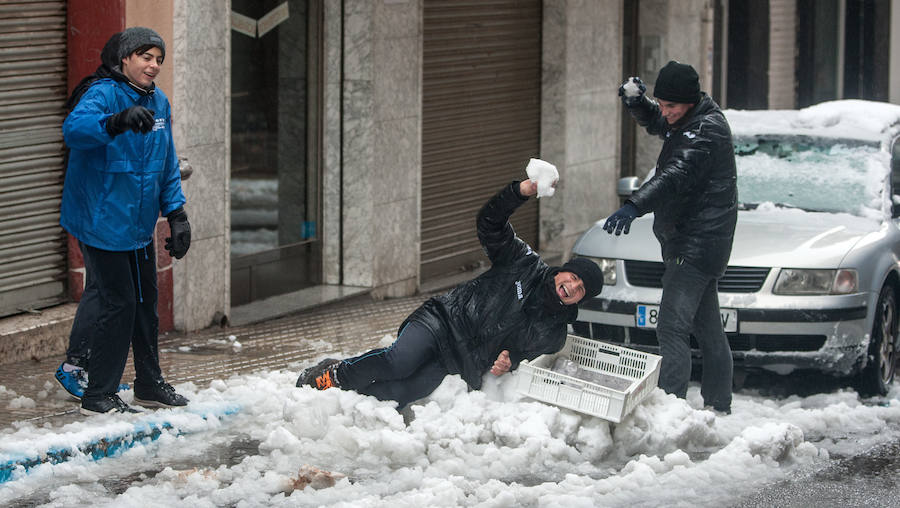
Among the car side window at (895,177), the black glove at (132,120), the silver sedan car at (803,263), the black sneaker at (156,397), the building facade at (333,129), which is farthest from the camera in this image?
the car side window at (895,177)

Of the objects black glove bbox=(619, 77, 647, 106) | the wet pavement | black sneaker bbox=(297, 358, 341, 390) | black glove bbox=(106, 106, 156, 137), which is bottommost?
the wet pavement

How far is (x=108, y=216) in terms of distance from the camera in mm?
7551

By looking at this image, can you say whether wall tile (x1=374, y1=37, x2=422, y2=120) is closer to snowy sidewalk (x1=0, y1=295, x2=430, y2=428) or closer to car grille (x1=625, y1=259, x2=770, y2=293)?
snowy sidewalk (x1=0, y1=295, x2=430, y2=428)

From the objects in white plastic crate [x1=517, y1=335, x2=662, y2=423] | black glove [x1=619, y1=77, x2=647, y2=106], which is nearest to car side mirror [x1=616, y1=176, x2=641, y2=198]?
black glove [x1=619, y1=77, x2=647, y2=106]

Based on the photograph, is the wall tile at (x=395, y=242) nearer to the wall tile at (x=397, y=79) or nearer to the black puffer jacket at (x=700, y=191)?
the wall tile at (x=397, y=79)

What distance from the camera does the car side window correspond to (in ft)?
33.2

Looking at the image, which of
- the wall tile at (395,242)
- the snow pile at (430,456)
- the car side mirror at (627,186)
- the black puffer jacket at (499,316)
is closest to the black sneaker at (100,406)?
the snow pile at (430,456)

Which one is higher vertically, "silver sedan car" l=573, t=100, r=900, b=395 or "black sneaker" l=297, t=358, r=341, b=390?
"silver sedan car" l=573, t=100, r=900, b=395

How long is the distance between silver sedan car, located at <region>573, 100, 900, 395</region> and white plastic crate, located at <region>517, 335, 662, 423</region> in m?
1.03

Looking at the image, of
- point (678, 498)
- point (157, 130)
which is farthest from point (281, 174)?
point (678, 498)

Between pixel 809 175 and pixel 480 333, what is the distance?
11.6 ft

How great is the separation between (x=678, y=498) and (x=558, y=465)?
670 mm

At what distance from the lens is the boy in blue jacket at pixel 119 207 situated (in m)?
7.54

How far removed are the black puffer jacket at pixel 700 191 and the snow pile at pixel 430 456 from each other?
3.03 feet
